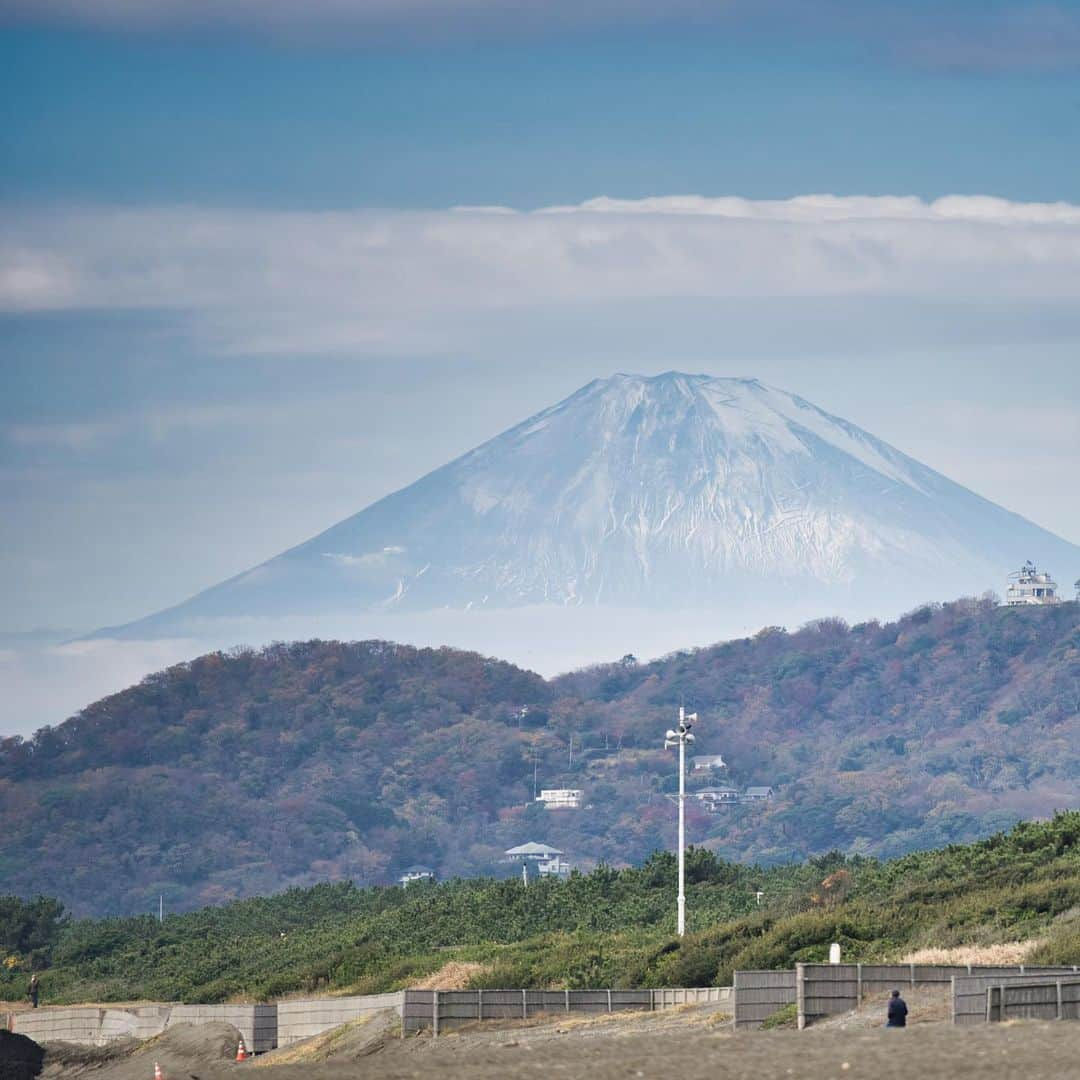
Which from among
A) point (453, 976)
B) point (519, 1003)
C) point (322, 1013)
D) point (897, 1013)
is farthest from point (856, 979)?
point (453, 976)

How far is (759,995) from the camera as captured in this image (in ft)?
143

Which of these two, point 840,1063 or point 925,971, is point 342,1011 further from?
point 840,1063

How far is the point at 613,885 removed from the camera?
351 feet

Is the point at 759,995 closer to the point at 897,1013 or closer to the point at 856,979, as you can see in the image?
the point at 856,979

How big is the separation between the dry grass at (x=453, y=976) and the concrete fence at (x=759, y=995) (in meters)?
22.4

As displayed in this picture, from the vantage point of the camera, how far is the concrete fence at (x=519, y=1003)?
49.6 metres

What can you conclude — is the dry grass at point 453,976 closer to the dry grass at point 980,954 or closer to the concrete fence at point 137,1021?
the concrete fence at point 137,1021

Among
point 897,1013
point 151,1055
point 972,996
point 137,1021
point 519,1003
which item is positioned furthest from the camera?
point 137,1021

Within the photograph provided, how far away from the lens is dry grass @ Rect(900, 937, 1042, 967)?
5031cm

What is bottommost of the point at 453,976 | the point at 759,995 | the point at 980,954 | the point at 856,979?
the point at 453,976

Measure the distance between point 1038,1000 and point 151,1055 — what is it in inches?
1210

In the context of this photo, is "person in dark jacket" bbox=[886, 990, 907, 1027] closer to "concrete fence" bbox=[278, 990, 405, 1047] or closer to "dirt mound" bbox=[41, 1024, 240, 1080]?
"concrete fence" bbox=[278, 990, 405, 1047]

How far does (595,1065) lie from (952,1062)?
5.00 meters

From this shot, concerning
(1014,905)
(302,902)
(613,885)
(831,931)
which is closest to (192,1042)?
(831,931)
